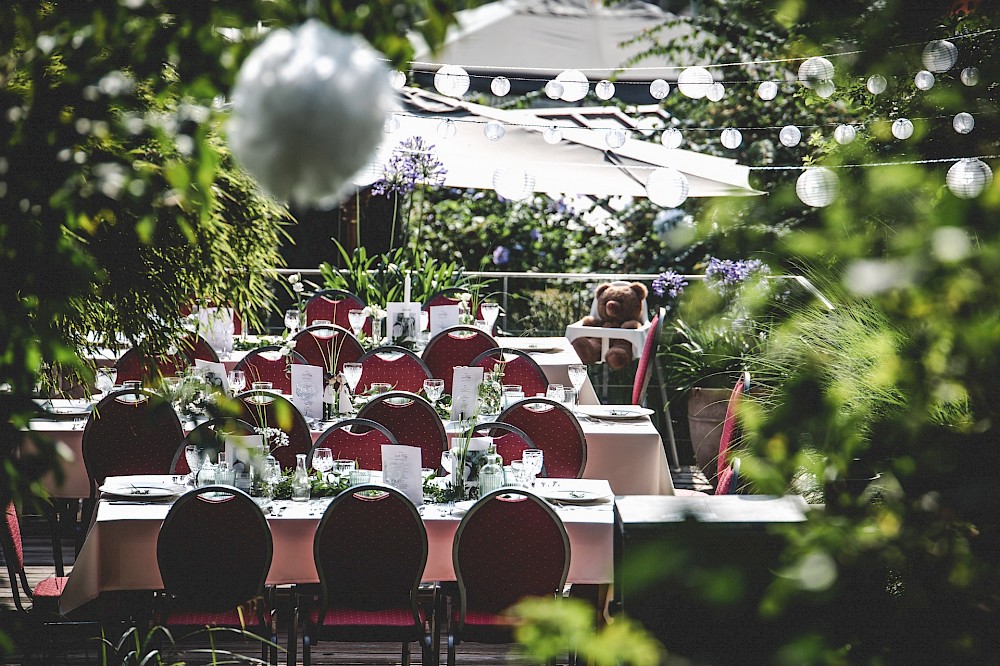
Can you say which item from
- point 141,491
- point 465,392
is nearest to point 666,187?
point 465,392

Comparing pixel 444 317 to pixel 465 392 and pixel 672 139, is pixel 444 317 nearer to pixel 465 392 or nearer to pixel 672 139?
pixel 672 139

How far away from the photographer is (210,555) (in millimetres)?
3574

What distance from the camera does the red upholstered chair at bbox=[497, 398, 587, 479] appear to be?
4.84 m

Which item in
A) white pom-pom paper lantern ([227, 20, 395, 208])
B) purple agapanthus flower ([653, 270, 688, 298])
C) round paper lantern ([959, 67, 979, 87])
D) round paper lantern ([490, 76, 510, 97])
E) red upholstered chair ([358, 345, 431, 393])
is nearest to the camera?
white pom-pom paper lantern ([227, 20, 395, 208])

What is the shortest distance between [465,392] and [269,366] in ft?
4.96

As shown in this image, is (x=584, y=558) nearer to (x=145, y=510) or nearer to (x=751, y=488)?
(x=751, y=488)

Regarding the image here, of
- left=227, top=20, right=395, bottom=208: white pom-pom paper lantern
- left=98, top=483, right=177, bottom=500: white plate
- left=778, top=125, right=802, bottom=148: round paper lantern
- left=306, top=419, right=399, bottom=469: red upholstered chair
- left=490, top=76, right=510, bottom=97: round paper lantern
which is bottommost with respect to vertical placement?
left=98, top=483, right=177, bottom=500: white plate

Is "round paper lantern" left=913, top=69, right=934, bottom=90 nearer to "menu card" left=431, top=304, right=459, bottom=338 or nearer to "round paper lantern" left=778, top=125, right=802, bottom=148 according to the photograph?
"round paper lantern" left=778, top=125, right=802, bottom=148

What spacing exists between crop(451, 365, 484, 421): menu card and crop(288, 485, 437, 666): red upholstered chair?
4.85 ft

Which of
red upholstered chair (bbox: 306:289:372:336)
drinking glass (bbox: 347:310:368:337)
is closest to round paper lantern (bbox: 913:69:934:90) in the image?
drinking glass (bbox: 347:310:368:337)

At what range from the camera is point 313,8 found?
124 cm

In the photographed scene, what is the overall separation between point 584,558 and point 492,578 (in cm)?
36

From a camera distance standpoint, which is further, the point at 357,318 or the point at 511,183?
the point at 357,318

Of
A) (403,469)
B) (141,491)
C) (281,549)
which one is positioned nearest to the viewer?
(281,549)
